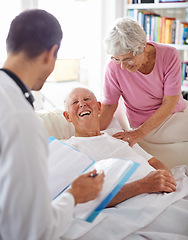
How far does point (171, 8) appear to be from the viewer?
138 inches

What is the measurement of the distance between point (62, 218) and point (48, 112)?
135 cm

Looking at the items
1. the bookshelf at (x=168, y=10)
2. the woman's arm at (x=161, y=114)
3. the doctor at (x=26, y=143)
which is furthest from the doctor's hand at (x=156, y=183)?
the bookshelf at (x=168, y=10)

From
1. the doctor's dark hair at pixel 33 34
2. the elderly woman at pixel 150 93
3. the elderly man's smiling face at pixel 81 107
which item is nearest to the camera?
the doctor's dark hair at pixel 33 34

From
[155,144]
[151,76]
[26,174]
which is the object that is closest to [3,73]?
[26,174]

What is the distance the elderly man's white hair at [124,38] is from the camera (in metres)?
1.95

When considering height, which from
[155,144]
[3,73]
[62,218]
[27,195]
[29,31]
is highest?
[29,31]

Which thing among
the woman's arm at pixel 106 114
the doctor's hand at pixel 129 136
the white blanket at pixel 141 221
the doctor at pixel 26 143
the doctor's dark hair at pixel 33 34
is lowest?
the white blanket at pixel 141 221

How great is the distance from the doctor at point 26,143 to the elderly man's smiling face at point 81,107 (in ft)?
3.01

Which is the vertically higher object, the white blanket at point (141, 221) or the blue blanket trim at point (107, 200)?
the blue blanket trim at point (107, 200)

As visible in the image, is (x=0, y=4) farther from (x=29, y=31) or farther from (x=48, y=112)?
(x=29, y=31)

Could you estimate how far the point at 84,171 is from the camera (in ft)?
4.53

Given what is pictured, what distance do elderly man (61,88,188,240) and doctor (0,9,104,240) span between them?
1.75 ft

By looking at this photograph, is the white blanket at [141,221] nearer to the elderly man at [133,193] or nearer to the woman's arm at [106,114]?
the elderly man at [133,193]

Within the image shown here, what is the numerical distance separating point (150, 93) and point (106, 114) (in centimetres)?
36
